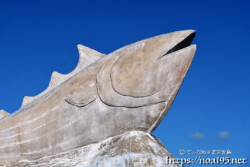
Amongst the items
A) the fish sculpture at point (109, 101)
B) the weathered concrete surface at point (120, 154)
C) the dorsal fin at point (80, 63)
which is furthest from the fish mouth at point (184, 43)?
the dorsal fin at point (80, 63)

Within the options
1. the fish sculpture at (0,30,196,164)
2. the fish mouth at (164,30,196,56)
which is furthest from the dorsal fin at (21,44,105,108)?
the fish mouth at (164,30,196,56)

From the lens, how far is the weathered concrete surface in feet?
21.9

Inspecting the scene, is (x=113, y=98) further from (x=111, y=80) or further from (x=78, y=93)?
(x=78, y=93)

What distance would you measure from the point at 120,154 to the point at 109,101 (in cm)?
115

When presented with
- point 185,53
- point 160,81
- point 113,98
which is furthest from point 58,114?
point 185,53

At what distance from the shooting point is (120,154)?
Answer: 22.3 ft

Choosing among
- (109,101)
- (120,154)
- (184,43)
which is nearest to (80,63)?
(109,101)

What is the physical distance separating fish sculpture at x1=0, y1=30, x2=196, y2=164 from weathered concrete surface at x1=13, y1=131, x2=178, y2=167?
15 centimetres

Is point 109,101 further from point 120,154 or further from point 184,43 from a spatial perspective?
point 184,43

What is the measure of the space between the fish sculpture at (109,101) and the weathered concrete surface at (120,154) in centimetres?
15

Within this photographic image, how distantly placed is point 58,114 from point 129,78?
1.89m

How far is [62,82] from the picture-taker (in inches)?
349

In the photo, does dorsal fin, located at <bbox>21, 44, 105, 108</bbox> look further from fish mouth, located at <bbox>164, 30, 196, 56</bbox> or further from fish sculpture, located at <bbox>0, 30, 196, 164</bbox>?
fish mouth, located at <bbox>164, 30, 196, 56</bbox>

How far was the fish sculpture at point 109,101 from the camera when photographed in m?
7.19
